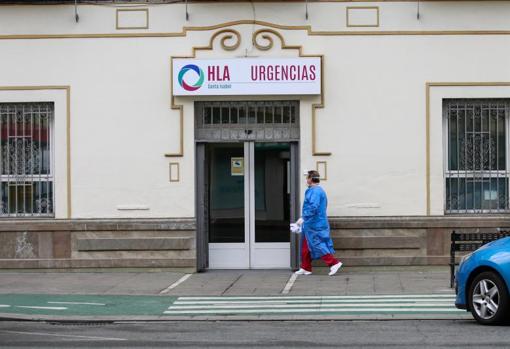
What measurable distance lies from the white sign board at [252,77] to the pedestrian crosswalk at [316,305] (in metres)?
4.22

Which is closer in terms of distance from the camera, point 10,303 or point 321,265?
point 10,303

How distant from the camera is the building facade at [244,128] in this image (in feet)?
57.5

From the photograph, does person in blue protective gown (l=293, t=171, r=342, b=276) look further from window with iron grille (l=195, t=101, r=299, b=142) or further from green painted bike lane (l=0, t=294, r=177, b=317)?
green painted bike lane (l=0, t=294, r=177, b=317)

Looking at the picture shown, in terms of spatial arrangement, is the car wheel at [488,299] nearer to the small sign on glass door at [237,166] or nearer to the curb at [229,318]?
the curb at [229,318]

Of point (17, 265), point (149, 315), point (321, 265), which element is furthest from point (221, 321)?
point (17, 265)

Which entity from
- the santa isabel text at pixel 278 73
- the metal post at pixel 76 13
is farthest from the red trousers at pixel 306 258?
the metal post at pixel 76 13

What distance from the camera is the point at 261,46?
695 inches

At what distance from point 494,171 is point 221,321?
7233 millimetres

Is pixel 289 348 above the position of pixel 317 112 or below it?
below

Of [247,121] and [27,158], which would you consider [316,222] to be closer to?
[247,121]

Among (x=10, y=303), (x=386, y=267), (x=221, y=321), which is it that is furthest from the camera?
(x=386, y=267)

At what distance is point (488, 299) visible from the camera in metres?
11.0

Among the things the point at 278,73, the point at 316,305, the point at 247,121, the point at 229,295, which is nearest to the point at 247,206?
the point at 247,121

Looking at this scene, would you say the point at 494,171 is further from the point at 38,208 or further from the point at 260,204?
the point at 38,208
